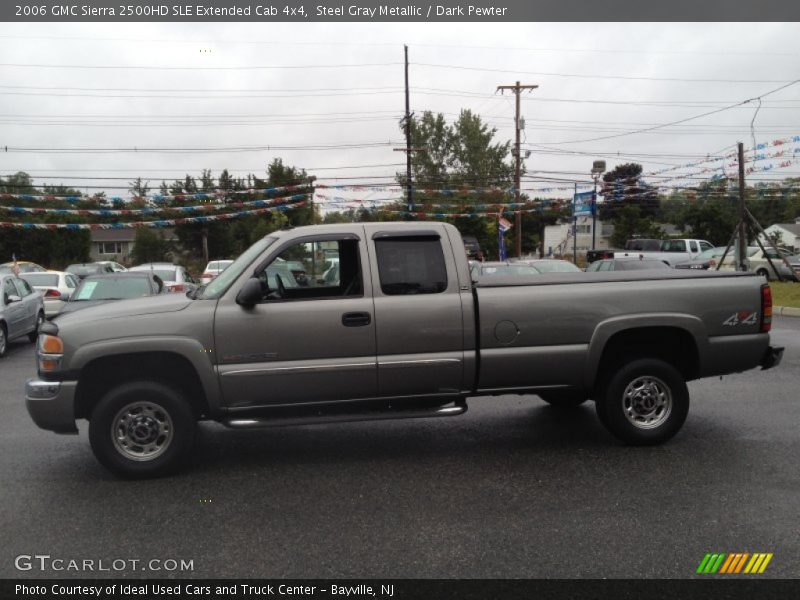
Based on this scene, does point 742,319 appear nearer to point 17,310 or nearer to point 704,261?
point 17,310

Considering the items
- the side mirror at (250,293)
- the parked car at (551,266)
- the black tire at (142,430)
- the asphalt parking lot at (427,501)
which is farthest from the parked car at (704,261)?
the black tire at (142,430)

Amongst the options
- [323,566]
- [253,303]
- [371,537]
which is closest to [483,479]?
[371,537]

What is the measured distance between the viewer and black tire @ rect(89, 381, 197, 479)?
5.29m

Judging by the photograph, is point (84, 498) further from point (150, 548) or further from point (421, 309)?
point (421, 309)

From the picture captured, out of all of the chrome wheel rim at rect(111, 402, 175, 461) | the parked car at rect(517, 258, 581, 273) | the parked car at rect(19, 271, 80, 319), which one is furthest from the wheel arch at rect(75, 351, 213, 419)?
the parked car at rect(19, 271, 80, 319)

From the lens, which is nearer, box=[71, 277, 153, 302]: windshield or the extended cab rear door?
the extended cab rear door

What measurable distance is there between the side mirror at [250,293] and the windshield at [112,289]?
803 centimetres

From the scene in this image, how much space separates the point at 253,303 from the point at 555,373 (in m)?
2.55

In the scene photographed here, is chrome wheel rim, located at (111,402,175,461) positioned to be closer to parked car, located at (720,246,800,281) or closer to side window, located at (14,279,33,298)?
side window, located at (14,279,33,298)

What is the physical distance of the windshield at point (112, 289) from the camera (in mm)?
12617

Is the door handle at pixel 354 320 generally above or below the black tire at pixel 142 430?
above

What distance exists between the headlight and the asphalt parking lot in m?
0.92

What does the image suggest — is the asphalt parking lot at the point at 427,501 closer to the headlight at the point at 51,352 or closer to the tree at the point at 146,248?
the headlight at the point at 51,352

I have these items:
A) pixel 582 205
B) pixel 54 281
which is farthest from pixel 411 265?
pixel 582 205
